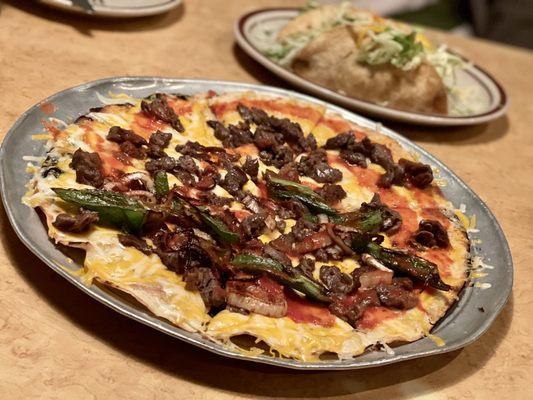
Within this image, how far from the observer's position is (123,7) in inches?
166

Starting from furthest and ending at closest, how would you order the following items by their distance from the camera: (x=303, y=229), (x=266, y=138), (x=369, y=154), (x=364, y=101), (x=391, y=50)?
(x=391, y=50)
(x=364, y=101)
(x=369, y=154)
(x=266, y=138)
(x=303, y=229)

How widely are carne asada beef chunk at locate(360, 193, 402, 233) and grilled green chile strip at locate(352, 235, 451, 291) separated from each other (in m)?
0.17

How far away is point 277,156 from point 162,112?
0.59 metres

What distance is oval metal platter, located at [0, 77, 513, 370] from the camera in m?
2.00

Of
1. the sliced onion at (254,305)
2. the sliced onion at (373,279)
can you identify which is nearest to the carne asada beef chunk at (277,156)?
the sliced onion at (373,279)

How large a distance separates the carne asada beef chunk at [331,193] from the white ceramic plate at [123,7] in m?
2.02

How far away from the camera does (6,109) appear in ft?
10.2

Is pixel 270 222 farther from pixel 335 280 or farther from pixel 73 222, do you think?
pixel 73 222

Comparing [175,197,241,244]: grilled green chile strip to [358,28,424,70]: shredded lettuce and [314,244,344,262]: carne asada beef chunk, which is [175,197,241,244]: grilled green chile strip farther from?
[358,28,424,70]: shredded lettuce

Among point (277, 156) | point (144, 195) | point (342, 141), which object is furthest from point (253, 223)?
point (342, 141)

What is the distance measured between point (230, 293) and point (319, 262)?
50cm

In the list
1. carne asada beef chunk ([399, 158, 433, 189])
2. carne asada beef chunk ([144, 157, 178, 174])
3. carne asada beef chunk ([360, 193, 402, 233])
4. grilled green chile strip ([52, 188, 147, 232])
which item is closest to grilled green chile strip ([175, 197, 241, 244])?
grilled green chile strip ([52, 188, 147, 232])

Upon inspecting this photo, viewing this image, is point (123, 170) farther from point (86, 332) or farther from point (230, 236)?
point (86, 332)

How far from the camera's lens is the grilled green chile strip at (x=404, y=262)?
2.50 meters
